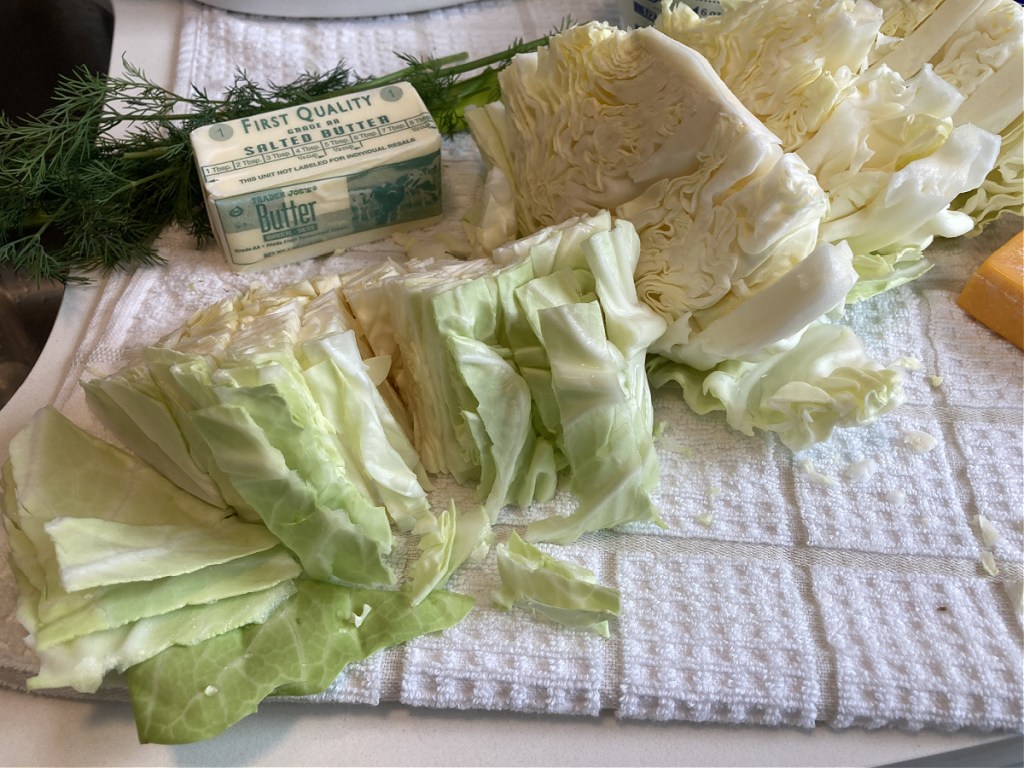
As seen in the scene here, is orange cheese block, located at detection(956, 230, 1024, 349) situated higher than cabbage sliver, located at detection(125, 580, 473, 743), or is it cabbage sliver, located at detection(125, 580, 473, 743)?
orange cheese block, located at detection(956, 230, 1024, 349)

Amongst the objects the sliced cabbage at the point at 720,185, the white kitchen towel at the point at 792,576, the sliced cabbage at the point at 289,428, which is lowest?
the white kitchen towel at the point at 792,576

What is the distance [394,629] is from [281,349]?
1.18 ft

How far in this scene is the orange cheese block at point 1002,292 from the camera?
1263 mm

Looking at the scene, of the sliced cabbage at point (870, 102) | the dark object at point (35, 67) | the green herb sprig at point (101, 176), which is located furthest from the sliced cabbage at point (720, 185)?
the dark object at point (35, 67)

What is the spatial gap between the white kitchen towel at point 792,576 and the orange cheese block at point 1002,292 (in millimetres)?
25

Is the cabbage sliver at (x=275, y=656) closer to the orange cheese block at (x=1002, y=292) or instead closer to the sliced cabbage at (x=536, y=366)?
the sliced cabbage at (x=536, y=366)

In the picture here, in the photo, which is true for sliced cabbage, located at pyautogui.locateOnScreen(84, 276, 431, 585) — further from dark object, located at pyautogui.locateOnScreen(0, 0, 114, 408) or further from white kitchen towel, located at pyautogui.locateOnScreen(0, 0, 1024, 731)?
dark object, located at pyautogui.locateOnScreen(0, 0, 114, 408)

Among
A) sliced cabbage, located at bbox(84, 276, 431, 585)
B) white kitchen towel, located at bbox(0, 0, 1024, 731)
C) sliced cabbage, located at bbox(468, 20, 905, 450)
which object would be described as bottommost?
white kitchen towel, located at bbox(0, 0, 1024, 731)

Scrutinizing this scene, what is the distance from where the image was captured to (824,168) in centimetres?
111

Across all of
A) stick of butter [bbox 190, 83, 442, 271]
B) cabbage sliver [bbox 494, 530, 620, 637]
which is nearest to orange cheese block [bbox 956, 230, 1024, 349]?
cabbage sliver [bbox 494, 530, 620, 637]

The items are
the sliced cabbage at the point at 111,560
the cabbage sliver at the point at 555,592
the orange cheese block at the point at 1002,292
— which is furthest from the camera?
the orange cheese block at the point at 1002,292

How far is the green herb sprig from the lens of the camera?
4.47 feet

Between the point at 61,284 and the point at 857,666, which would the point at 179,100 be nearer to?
the point at 61,284

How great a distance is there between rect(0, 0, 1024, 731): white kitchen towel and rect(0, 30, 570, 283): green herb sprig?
11 cm
